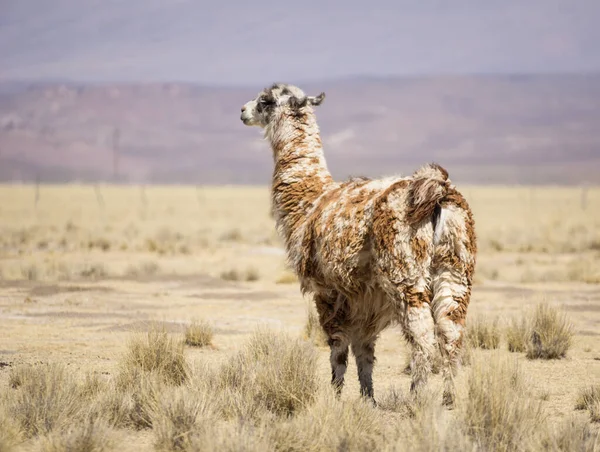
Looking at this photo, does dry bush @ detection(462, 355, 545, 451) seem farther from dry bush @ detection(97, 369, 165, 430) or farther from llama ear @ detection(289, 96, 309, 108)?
llama ear @ detection(289, 96, 309, 108)

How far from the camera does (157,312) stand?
1694cm

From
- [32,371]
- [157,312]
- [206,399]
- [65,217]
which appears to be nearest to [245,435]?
[206,399]

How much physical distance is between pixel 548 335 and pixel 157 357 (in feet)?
19.4

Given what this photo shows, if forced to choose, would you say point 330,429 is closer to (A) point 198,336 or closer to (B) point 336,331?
(B) point 336,331

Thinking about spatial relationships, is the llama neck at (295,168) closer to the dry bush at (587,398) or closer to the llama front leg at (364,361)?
the llama front leg at (364,361)

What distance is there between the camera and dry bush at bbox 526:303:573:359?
12.6 m

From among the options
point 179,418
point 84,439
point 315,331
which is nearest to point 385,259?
point 179,418

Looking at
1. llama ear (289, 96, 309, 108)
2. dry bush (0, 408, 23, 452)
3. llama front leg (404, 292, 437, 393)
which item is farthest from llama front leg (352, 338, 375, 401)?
dry bush (0, 408, 23, 452)

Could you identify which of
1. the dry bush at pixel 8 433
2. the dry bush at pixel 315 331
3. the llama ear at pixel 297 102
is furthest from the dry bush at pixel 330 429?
the dry bush at pixel 315 331

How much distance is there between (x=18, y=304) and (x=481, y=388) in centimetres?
1217

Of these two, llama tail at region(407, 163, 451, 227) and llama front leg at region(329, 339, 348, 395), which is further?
llama front leg at region(329, 339, 348, 395)

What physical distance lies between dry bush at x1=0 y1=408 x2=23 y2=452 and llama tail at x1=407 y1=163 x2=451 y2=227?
3.68m

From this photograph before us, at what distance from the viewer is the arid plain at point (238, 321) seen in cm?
716

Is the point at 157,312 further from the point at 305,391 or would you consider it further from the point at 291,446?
the point at 291,446
